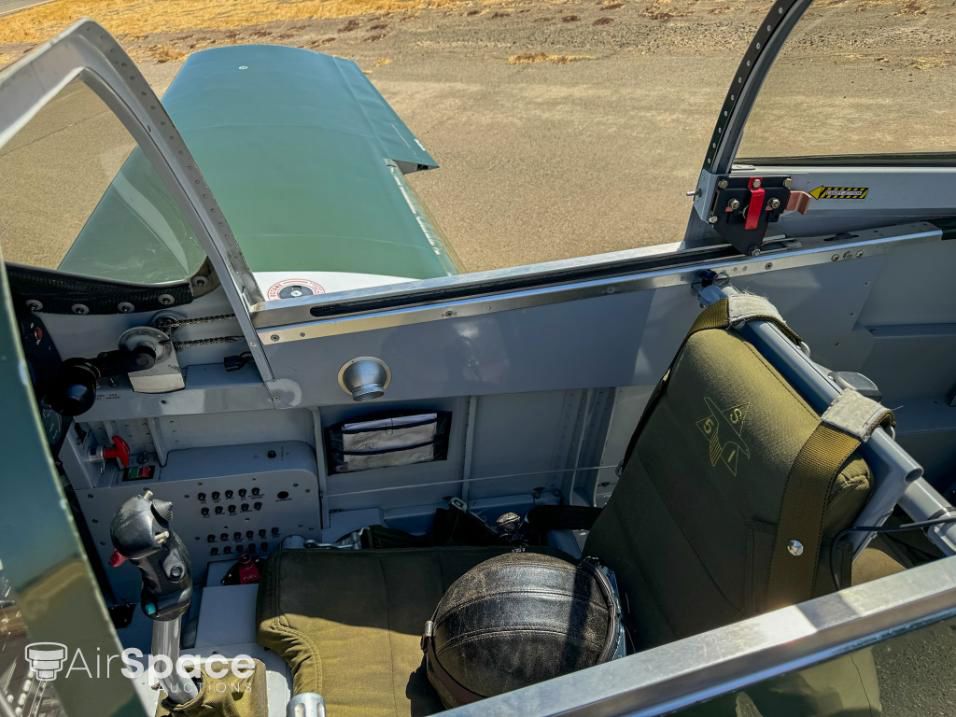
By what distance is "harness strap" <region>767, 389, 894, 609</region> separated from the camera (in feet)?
3.70

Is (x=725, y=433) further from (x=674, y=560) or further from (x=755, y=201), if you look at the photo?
(x=755, y=201)

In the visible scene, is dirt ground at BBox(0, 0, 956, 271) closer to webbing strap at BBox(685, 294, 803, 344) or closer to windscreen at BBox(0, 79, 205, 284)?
webbing strap at BBox(685, 294, 803, 344)

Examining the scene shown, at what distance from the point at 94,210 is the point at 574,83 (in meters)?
7.76

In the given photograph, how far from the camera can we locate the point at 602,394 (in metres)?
2.06

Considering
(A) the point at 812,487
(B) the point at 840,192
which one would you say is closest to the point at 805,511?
(A) the point at 812,487

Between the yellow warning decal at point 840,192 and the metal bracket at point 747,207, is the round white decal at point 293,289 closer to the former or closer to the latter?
the metal bracket at point 747,207

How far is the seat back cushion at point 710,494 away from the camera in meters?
1.21

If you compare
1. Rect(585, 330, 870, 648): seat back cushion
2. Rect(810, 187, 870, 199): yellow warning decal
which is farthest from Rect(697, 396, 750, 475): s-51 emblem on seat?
Rect(810, 187, 870, 199): yellow warning decal

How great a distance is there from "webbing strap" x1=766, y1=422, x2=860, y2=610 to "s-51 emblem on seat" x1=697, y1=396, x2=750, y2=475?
129 mm

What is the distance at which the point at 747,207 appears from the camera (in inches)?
67.4

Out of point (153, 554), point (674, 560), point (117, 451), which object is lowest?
point (117, 451)

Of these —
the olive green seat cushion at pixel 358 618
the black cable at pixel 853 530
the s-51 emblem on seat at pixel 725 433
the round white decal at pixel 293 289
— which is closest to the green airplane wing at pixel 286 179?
the round white decal at pixel 293 289

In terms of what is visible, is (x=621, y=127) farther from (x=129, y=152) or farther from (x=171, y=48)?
(x=171, y=48)

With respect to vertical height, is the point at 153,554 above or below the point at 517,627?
above
